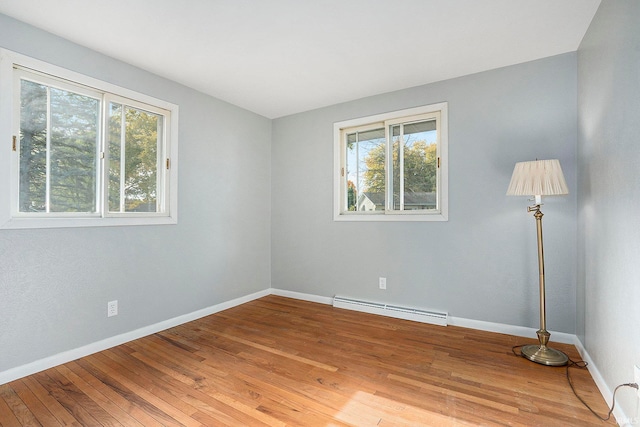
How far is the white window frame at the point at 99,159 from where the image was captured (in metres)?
2.04

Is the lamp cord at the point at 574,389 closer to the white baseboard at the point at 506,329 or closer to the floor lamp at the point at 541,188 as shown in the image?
the floor lamp at the point at 541,188

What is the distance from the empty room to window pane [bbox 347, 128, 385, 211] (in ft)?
0.10

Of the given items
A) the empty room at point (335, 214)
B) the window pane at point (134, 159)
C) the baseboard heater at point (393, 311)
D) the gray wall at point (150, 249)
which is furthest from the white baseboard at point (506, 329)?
the window pane at point (134, 159)

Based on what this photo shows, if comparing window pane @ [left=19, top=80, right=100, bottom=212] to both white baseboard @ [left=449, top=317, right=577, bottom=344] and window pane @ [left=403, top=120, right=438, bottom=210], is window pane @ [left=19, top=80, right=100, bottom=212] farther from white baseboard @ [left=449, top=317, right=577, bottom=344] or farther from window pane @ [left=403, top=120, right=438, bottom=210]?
white baseboard @ [left=449, top=317, right=577, bottom=344]

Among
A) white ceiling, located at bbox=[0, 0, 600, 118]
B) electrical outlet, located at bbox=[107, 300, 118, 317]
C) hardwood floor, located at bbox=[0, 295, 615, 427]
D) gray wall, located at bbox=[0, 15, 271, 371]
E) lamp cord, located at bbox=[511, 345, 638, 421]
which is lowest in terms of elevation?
hardwood floor, located at bbox=[0, 295, 615, 427]

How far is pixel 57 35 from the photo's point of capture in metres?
2.29

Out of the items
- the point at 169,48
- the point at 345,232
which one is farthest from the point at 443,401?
the point at 169,48

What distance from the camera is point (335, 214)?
383 cm

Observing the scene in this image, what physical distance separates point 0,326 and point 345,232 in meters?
3.06

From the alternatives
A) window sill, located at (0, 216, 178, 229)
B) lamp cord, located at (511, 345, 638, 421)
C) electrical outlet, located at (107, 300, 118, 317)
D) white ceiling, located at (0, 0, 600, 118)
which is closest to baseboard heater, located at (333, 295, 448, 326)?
lamp cord, located at (511, 345, 638, 421)

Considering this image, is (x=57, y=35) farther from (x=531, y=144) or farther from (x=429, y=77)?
(x=531, y=144)

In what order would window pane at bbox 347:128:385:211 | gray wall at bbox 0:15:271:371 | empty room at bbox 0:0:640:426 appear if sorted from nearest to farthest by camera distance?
empty room at bbox 0:0:640:426, gray wall at bbox 0:15:271:371, window pane at bbox 347:128:385:211

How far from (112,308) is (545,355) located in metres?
3.52

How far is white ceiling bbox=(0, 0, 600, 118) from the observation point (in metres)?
2.01
